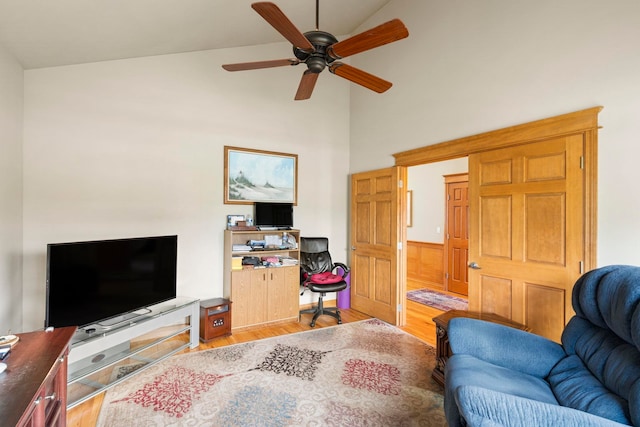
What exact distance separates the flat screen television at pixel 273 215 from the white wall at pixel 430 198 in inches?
121

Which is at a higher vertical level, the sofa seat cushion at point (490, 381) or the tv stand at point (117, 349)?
the sofa seat cushion at point (490, 381)

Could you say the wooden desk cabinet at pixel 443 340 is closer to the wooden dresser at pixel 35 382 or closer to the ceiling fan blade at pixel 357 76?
the ceiling fan blade at pixel 357 76

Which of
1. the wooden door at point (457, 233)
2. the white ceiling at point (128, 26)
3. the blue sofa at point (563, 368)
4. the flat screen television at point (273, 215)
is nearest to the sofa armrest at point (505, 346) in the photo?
the blue sofa at point (563, 368)

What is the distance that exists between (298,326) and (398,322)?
1265 millimetres

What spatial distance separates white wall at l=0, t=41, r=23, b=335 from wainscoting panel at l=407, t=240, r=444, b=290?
5.77 meters

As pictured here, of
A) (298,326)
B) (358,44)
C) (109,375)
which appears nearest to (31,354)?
(109,375)

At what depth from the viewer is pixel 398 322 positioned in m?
3.68

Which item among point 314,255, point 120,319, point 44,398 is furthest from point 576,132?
point 120,319

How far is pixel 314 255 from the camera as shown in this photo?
415cm

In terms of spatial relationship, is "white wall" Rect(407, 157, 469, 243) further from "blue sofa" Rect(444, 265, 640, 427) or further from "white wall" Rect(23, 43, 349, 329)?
"blue sofa" Rect(444, 265, 640, 427)

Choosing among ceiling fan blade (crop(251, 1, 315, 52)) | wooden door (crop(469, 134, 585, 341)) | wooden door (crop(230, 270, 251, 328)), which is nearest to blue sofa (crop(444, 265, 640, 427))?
wooden door (crop(469, 134, 585, 341))

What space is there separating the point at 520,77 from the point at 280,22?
2.17 m

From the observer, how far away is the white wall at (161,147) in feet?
8.91

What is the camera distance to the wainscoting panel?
561 cm
